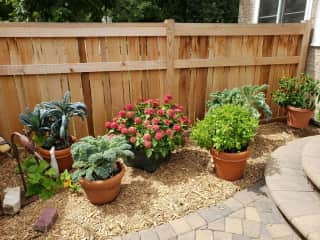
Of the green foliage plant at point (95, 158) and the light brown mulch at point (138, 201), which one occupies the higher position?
the green foliage plant at point (95, 158)

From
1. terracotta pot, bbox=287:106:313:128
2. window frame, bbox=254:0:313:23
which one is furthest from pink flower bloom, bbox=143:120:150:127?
window frame, bbox=254:0:313:23

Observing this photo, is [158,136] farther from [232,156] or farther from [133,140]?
[232,156]

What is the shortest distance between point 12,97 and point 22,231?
157 centimetres

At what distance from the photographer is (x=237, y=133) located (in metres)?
2.27

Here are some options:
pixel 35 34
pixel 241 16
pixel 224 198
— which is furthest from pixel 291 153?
pixel 241 16

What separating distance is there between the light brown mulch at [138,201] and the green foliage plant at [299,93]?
3.73 ft

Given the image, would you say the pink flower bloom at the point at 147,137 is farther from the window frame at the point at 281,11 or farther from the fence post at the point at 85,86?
the window frame at the point at 281,11

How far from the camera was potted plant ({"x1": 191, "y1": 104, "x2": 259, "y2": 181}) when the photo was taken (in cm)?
227

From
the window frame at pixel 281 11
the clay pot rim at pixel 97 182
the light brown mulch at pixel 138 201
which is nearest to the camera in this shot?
the light brown mulch at pixel 138 201

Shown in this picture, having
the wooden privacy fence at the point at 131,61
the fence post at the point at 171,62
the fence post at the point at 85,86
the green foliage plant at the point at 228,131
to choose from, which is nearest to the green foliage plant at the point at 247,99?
the wooden privacy fence at the point at 131,61

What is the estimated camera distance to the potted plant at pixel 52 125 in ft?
8.01

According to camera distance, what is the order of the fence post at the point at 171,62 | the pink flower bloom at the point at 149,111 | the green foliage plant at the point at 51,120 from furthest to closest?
the fence post at the point at 171,62 → the pink flower bloom at the point at 149,111 → the green foliage plant at the point at 51,120

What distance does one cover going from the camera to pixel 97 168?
2.00 metres

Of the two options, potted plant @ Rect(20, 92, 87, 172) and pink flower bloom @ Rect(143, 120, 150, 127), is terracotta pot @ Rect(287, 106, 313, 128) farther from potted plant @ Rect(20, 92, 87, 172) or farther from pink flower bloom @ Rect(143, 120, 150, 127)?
potted plant @ Rect(20, 92, 87, 172)
